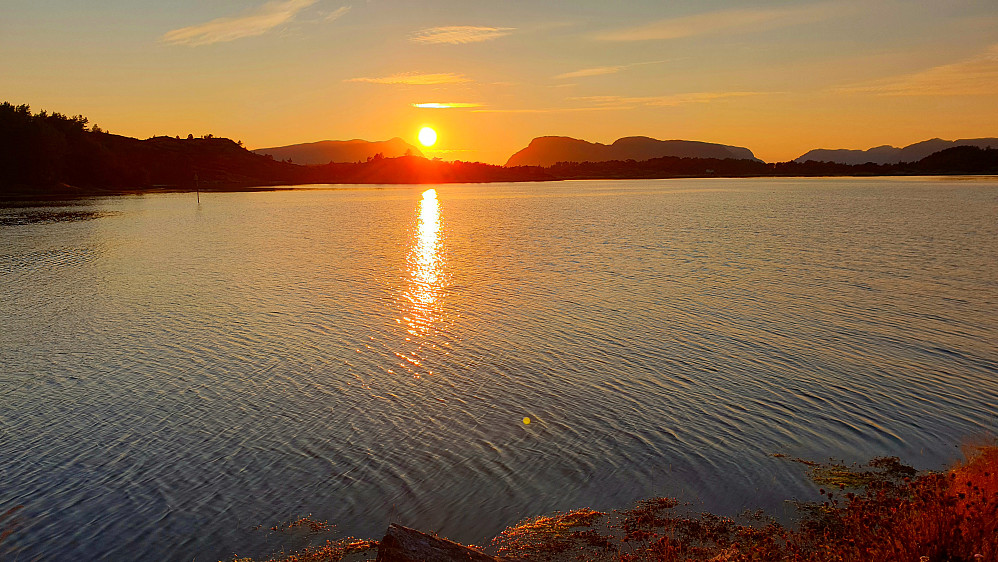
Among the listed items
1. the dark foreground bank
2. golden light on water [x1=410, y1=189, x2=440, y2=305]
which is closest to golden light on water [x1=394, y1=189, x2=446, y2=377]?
golden light on water [x1=410, y1=189, x2=440, y2=305]

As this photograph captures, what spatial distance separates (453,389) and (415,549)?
10.2m

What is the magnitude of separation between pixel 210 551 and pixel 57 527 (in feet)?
9.82

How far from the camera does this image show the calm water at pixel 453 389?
11.9m

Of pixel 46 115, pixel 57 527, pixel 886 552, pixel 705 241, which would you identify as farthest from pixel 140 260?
pixel 46 115

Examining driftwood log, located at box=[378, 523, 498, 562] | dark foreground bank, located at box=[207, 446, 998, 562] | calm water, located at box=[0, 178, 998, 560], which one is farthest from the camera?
calm water, located at box=[0, 178, 998, 560]

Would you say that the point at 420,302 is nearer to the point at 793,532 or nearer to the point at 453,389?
the point at 453,389

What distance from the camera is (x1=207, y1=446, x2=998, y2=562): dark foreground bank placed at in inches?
312

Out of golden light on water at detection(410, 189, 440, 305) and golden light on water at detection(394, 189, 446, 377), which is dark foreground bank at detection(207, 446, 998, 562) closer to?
golden light on water at detection(394, 189, 446, 377)

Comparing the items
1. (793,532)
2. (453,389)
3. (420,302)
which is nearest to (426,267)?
(420,302)

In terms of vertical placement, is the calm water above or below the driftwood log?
below

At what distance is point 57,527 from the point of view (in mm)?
11008

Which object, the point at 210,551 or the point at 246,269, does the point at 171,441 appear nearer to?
the point at 210,551

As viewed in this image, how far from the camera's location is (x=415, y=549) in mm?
7855

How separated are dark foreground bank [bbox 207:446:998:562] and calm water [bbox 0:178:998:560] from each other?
586 millimetres
